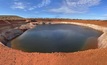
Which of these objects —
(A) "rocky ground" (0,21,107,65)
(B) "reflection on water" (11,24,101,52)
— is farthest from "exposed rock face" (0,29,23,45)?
(A) "rocky ground" (0,21,107,65)

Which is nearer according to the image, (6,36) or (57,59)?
(57,59)

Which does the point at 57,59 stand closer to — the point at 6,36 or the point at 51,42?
the point at 51,42

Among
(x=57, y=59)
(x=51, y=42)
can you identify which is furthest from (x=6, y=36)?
(x=57, y=59)

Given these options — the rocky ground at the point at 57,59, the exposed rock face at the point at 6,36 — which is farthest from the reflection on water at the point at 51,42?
the rocky ground at the point at 57,59

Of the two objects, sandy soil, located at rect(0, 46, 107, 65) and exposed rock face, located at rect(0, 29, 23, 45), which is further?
exposed rock face, located at rect(0, 29, 23, 45)

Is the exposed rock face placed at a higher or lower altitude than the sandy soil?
lower

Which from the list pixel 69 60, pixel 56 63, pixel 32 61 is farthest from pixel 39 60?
pixel 69 60

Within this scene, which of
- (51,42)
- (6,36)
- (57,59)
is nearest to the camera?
(57,59)

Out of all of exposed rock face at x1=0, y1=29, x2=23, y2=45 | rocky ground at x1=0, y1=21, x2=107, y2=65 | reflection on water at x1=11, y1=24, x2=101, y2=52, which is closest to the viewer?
rocky ground at x1=0, y1=21, x2=107, y2=65

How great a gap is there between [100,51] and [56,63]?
17.8 ft

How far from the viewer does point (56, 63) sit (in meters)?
15.2

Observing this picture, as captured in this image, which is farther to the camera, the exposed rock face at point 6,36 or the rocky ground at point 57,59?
the exposed rock face at point 6,36

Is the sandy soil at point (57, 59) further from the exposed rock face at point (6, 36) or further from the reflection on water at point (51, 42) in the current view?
the exposed rock face at point (6, 36)

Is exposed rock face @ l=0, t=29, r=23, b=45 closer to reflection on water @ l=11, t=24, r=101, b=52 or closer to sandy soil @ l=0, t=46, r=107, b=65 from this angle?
reflection on water @ l=11, t=24, r=101, b=52
